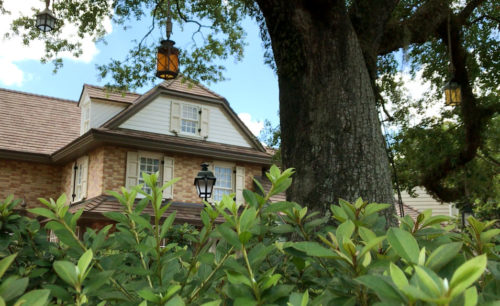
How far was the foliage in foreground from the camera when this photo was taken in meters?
0.76

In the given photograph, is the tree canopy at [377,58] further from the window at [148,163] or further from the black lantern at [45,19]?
the window at [148,163]

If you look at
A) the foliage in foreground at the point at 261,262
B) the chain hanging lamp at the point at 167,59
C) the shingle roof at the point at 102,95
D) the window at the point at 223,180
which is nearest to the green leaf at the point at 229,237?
the foliage in foreground at the point at 261,262

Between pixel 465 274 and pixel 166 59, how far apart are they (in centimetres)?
906

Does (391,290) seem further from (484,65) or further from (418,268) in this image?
(484,65)

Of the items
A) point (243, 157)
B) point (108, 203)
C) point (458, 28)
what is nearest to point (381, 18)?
point (458, 28)

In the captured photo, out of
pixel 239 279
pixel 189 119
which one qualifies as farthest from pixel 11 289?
pixel 189 119

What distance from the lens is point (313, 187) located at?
5.19 metres

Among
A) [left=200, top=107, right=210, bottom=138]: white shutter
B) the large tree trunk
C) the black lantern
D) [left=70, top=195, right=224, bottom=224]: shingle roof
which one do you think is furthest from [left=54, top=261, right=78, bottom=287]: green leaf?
[left=200, top=107, right=210, bottom=138]: white shutter

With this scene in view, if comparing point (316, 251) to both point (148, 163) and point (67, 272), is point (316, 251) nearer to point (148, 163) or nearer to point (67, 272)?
point (67, 272)

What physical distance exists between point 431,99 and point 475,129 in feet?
6.48

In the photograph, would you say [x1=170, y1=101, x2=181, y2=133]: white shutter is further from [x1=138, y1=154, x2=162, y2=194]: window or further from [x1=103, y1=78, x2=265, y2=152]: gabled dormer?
[x1=138, y1=154, x2=162, y2=194]: window

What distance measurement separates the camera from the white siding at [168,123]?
20.9 metres

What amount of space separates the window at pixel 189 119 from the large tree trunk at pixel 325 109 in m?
16.3

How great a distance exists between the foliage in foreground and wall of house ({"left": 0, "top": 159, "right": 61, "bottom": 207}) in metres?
21.3
